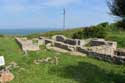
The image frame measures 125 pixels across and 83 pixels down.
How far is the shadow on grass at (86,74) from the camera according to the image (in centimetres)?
1689

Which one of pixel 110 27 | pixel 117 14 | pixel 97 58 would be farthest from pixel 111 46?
pixel 110 27

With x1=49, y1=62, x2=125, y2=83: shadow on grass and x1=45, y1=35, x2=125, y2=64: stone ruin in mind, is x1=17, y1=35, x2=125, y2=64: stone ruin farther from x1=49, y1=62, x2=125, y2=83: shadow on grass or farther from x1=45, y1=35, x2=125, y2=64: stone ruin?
x1=49, y1=62, x2=125, y2=83: shadow on grass

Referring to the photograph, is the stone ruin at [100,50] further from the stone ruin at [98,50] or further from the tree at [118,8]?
the tree at [118,8]

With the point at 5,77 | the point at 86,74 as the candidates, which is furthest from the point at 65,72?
the point at 5,77

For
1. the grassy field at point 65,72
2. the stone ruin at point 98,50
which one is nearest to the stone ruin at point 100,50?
the stone ruin at point 98,50

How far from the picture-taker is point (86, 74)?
59.4 ft

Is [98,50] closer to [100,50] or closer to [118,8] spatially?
[100,50]

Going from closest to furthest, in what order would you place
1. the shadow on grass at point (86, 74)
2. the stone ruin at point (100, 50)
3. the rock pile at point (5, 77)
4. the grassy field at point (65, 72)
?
the rock pile at point (5, 77)
the grassy field at point (65, 72)
the shadow on grass at point (86, 74)
the stone ruin at point (100, 50)

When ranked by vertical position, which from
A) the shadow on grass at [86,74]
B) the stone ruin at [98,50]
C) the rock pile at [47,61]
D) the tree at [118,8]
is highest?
the tree at [118,8]

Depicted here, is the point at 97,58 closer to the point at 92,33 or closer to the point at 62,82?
the point at 62,82

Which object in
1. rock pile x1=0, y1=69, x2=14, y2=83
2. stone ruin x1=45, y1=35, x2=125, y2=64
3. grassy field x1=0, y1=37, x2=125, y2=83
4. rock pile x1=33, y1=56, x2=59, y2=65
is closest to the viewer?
rock pile x1=0, y1=69, x2=14, y2=83

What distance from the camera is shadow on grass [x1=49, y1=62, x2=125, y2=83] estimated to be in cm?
1689

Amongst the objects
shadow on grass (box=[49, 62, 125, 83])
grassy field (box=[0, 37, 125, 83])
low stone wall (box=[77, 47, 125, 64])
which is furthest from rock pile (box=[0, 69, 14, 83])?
low stone wall (box=[77, 47, 125, 64])

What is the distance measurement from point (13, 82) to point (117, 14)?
23.3 feet
